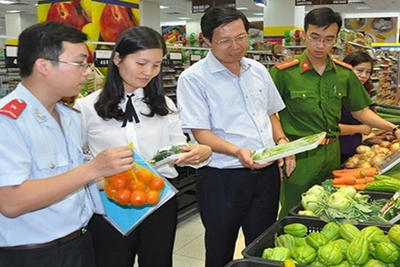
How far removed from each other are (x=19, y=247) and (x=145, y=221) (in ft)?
2.13

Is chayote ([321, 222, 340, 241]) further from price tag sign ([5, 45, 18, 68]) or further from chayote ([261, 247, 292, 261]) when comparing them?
price tag sign ([5, 45, 18, 68])

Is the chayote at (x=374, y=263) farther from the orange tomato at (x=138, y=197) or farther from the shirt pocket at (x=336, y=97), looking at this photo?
the shirt pocket at (x=336, y=97)

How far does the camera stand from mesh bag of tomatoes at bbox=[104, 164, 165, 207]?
1724mm

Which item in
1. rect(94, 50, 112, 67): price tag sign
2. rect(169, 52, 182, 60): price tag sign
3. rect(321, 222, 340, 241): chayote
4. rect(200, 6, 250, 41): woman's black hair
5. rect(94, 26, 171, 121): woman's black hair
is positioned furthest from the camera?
rect(169, 52, 182, 60): price tag sign

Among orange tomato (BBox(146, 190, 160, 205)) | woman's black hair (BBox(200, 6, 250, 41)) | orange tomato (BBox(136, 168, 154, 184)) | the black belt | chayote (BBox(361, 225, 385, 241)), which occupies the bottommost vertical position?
chayote (BBox(361, 225, 385, 241))

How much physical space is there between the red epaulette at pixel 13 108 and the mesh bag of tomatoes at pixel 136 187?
42 cm

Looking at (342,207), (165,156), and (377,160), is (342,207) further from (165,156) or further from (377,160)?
(377,160)

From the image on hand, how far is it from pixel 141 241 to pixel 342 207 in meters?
0.95

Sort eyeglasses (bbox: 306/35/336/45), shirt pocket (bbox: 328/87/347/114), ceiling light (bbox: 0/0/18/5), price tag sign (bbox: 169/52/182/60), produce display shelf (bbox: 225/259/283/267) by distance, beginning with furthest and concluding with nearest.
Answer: ceiling light (bbox: 0/0/18/5) → price tag sign (bbox: 169/52/182/60) → shirt pocket (bbox: 328/87/347/114) → eyeglasses (bbox: 306/35/336/45) → produce display shelf (bbox: 225/259/283/267)

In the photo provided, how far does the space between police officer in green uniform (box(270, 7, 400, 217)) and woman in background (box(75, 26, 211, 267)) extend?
103 cm

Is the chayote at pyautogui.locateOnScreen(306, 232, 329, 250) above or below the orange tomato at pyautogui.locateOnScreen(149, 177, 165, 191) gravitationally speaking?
below

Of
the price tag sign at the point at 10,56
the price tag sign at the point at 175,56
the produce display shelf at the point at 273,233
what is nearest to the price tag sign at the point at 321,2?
the price tag sign at the point at 175,56

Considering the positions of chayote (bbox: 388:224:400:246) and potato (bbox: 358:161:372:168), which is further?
potato (bbox: 358:161:372:168)

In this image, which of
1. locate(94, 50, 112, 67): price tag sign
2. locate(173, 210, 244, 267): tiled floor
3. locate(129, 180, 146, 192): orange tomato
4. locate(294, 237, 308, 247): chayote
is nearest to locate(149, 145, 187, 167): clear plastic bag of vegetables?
locate(129, 180, 146, 192): orange tomato
